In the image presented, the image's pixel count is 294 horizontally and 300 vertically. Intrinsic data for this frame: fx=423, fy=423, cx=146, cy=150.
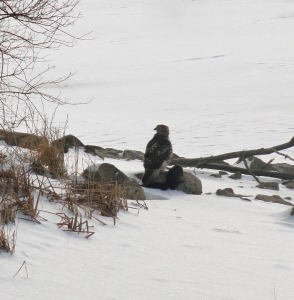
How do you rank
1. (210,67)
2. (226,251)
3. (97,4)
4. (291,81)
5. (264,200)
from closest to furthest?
(226,251) < (264,200) < (291,81) < (210,67) < (97,4)

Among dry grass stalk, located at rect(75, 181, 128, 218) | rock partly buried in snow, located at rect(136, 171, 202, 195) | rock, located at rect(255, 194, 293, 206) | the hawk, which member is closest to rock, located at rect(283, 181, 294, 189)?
rock, located at rect(255, 194, 293, 206)

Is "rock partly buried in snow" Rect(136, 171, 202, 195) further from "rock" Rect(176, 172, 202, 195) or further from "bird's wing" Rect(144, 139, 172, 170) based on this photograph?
"bird's wing" Rect(144, 139, 172, 170)

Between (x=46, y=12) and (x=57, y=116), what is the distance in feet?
35.7

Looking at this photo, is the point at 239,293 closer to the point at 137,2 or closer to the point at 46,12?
the point at 46,12

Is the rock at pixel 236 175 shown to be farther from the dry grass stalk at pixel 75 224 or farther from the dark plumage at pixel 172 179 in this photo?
the dry grass stalk at pixel 75 224

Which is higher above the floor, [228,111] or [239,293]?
[228,111]

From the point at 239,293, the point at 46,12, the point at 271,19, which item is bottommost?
the point at 239,293

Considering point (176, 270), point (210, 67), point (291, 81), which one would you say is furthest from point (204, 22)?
point (176, 270)

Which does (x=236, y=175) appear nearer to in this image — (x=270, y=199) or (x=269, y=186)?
(x=269, y=186)

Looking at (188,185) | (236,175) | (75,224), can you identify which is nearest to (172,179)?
(188,185)

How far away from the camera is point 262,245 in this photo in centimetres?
312

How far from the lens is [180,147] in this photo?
966cm

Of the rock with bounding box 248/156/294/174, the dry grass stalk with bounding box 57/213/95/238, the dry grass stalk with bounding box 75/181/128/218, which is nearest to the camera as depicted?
the dry grass stalk with bounding box 57/213/95/238

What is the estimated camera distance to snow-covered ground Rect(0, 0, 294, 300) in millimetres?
2148
